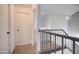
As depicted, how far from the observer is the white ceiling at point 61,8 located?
1.57m

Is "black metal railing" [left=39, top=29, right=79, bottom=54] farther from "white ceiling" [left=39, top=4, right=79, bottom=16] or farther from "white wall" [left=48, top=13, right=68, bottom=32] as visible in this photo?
"white ceiling" [left=39, top=4, right=79, bottom=16]

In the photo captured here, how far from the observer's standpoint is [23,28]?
185 centimetres

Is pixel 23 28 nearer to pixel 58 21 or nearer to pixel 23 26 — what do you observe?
pixel 23 26

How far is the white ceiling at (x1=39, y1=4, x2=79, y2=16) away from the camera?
157 centimetres

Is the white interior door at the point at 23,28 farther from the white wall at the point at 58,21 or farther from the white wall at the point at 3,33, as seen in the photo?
the white wall at the point at 58,21

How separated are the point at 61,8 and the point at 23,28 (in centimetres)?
70

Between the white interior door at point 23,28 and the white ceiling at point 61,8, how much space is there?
0.29m

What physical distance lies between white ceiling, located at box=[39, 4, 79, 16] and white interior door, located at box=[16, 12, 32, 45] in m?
0.29

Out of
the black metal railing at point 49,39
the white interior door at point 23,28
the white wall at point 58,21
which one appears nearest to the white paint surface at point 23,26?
the white interior door at point 23,28

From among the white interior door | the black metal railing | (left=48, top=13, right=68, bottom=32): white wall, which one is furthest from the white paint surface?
(left=48, top=13, right=68, bottom=32): white wall
